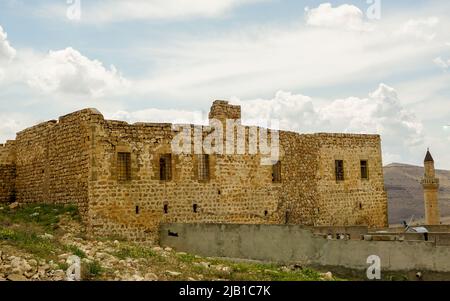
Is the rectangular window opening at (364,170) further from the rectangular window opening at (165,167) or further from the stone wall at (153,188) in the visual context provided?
the rectangular window opening at (165,167)

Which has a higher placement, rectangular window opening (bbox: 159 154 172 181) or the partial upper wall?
the partial upper wall

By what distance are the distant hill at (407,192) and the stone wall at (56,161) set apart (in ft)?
150

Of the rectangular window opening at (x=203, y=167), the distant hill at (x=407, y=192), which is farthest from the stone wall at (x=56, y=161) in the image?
the distant hill at (x=407, y=192)

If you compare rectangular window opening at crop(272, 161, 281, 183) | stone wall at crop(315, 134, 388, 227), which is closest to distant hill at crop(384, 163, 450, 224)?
stone wall at crop(315, 134, 388, 227)

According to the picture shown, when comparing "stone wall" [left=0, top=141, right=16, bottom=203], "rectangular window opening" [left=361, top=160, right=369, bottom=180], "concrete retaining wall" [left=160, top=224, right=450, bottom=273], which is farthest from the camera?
"rectangular window opening" [left=361, top=160, right=369, bottom=180]

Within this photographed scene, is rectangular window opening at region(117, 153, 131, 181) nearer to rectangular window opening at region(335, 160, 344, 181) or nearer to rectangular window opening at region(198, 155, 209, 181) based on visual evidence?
rectangular window opening at region(198, 155, 209, 181)

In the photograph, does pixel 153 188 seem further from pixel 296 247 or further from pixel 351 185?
pixel 351 185

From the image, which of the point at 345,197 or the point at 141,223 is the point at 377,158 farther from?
the point at 141,223

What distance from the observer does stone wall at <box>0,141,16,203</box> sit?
21.7m

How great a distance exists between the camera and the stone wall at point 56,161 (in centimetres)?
1709

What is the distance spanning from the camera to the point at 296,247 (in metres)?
14.7

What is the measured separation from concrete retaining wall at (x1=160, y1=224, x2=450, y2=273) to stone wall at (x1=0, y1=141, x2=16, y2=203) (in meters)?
7.97
